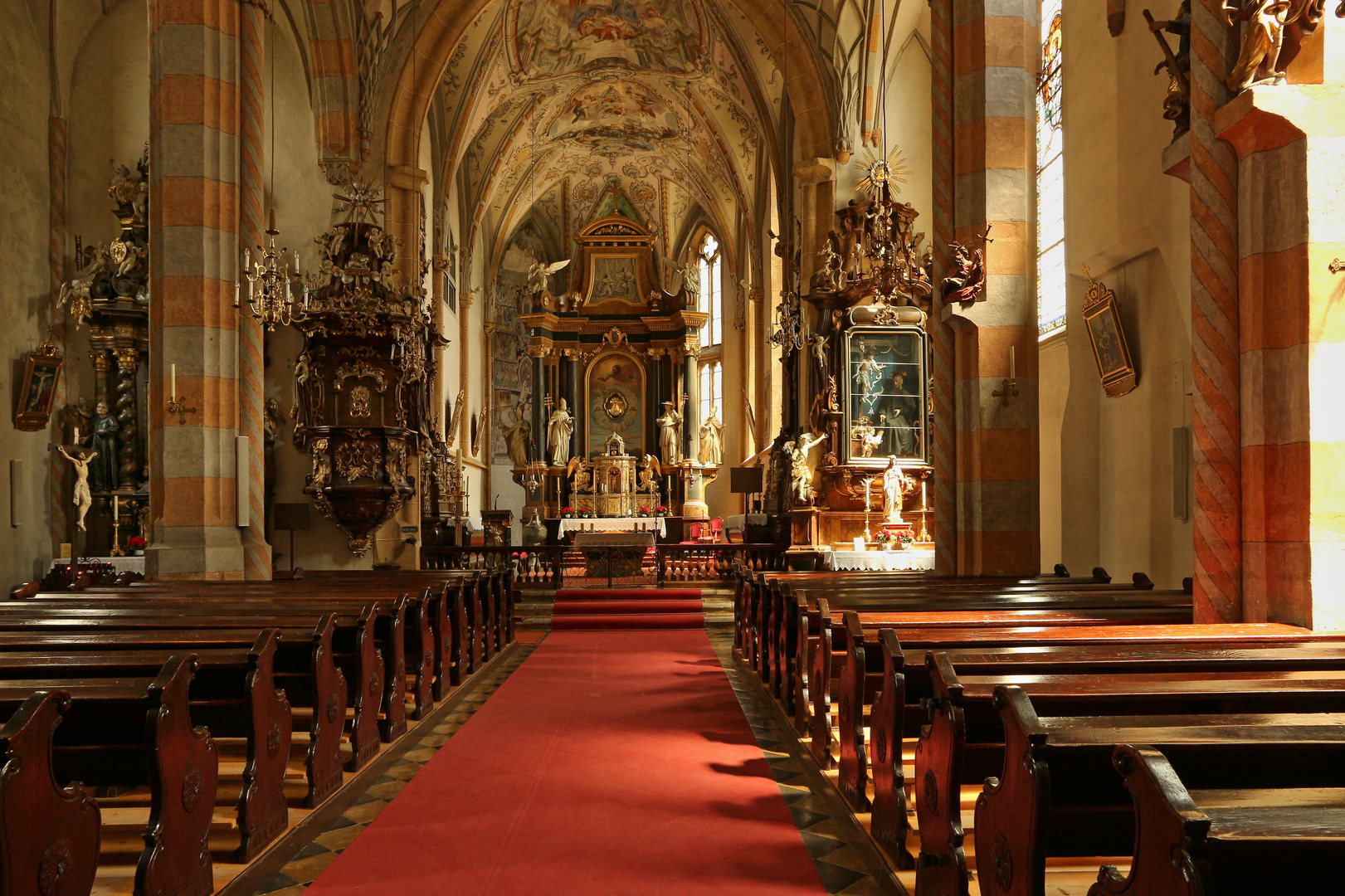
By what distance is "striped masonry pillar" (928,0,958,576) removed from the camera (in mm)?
8836

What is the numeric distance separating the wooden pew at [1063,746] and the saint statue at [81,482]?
11.5 metres

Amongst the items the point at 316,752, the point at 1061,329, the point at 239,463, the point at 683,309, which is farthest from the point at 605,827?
the point at 683,309

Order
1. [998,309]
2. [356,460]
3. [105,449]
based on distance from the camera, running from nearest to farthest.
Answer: [998,309]
[105,449]
[356,460]

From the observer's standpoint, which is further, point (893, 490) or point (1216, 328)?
point (893, 490)

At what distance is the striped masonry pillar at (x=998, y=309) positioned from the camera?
8.41m

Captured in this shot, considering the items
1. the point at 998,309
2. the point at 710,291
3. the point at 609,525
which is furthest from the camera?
the point at 710,291

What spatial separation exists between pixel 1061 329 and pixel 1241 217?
5.31 metres

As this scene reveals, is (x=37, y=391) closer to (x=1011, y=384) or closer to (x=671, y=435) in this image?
(x=1011, y=384)

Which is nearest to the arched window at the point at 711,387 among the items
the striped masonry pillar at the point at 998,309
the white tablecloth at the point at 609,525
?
the white tablecloth at the point at 609,525

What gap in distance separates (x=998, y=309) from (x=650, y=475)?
1843cm

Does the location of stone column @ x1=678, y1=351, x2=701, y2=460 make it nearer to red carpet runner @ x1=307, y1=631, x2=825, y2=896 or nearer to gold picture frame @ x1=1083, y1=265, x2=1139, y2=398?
gold picture frame @ x1=1083, y1=265, x2=1139, y2=398

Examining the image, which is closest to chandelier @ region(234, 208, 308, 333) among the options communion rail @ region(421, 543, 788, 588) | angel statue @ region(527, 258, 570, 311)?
communion rail @ region(421, 543, 788, 588)

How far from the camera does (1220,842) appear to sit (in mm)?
1568

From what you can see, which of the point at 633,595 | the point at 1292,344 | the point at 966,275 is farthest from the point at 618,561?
the point at 1292,344
